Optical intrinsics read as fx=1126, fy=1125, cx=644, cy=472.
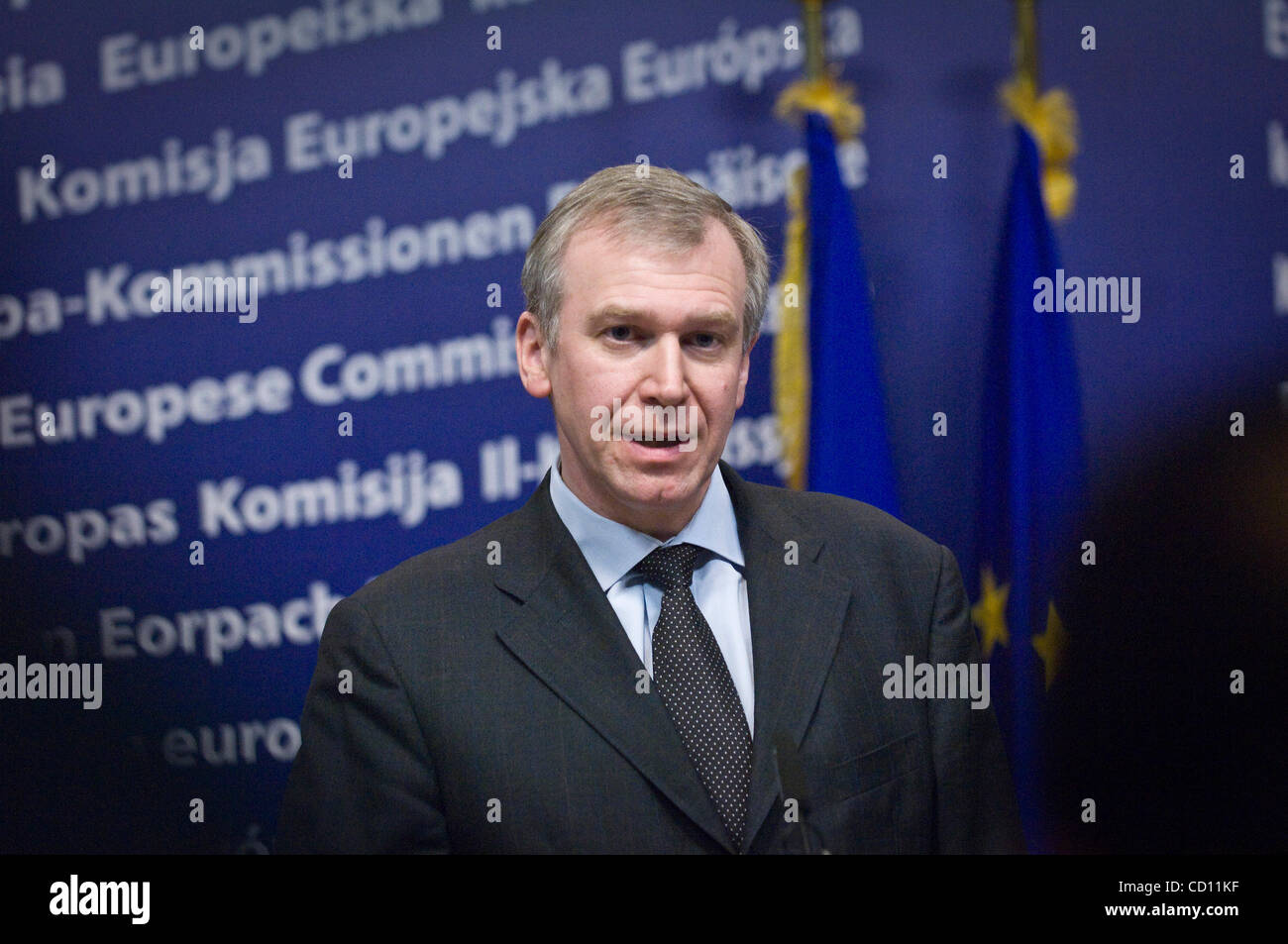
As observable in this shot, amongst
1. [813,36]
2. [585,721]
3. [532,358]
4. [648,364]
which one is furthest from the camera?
[813,36]

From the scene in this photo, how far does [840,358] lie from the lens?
9.59ft

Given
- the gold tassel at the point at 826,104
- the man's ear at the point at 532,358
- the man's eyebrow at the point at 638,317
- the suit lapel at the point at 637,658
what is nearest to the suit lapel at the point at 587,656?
the suit lapel at the point at 637,658

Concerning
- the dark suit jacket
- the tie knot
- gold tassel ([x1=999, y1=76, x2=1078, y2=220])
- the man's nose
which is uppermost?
gold tassel ([x1=999, y1=76, x2=1078, y2=220])

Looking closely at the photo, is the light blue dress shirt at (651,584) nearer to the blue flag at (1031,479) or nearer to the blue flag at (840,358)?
the blue flag at (840,358)

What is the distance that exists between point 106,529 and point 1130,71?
300 centimetres

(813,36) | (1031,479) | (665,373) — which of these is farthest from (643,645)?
(813,36)

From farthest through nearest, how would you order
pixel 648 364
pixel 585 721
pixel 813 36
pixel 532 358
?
pixel 813 36
pixel 532 358
pixel 648 364
pixel 585 721

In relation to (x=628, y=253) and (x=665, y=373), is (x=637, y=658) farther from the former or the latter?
(x=628, y=253)

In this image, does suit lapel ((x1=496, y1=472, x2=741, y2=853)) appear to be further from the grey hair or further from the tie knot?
the grey hair

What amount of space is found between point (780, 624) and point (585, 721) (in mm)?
391

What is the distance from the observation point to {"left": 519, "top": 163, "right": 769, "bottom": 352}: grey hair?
199cm

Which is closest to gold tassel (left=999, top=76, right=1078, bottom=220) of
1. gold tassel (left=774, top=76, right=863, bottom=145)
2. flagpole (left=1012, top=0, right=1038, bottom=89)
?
flagpole (left=1012, top=0, right=1038, bottom=89)

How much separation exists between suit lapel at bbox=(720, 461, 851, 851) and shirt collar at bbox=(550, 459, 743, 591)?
0.14 feet
